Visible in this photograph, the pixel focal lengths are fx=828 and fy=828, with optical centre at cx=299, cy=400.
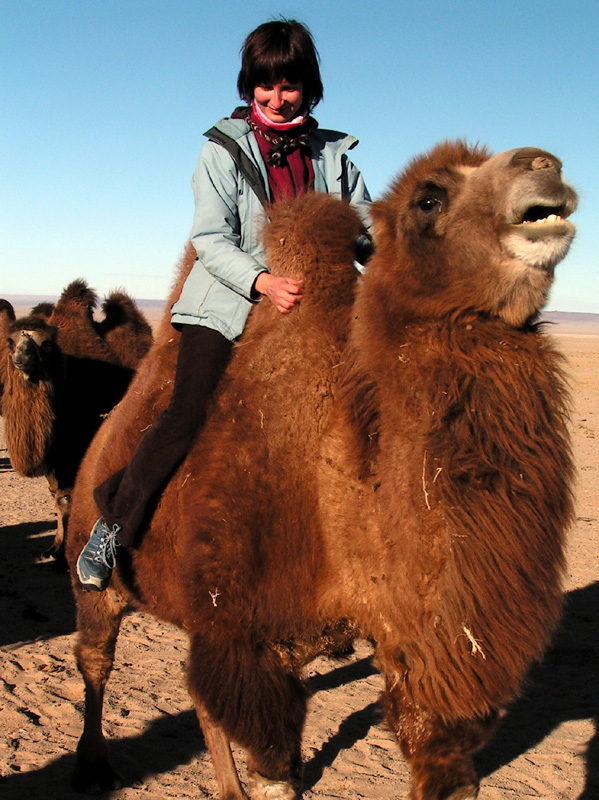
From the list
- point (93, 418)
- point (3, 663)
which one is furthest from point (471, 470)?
point (93, 418)

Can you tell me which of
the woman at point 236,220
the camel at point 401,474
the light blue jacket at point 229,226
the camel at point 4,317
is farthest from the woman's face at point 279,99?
the camel at point 4,317

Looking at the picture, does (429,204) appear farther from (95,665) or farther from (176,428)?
(95,665)

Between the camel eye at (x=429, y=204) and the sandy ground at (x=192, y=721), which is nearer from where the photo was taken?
the camel eye at (x=429, y=204)

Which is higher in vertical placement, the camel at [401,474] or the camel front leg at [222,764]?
the camel at [401,474]

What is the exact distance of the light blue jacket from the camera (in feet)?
10.5

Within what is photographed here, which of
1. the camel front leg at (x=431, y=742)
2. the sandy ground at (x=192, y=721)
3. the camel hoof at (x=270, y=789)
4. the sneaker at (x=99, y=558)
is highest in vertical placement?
the sneaker at (x=99, y=558)

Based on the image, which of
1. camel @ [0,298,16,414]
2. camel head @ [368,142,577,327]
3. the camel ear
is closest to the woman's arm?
the camel ear

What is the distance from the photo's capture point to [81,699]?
5.39 m

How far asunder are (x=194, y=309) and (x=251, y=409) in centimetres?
52

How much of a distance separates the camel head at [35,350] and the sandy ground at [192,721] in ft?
9.37

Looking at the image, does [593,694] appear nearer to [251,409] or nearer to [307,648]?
[307,648]

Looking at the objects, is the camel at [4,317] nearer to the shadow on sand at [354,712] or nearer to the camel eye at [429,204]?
the shadow on sand at [354,712]

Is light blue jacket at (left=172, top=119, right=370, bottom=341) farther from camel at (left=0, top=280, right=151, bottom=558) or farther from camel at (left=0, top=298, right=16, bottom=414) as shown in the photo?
camel at (left=0, top=298, right=16, bottom=414)

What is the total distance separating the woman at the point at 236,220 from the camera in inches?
126
